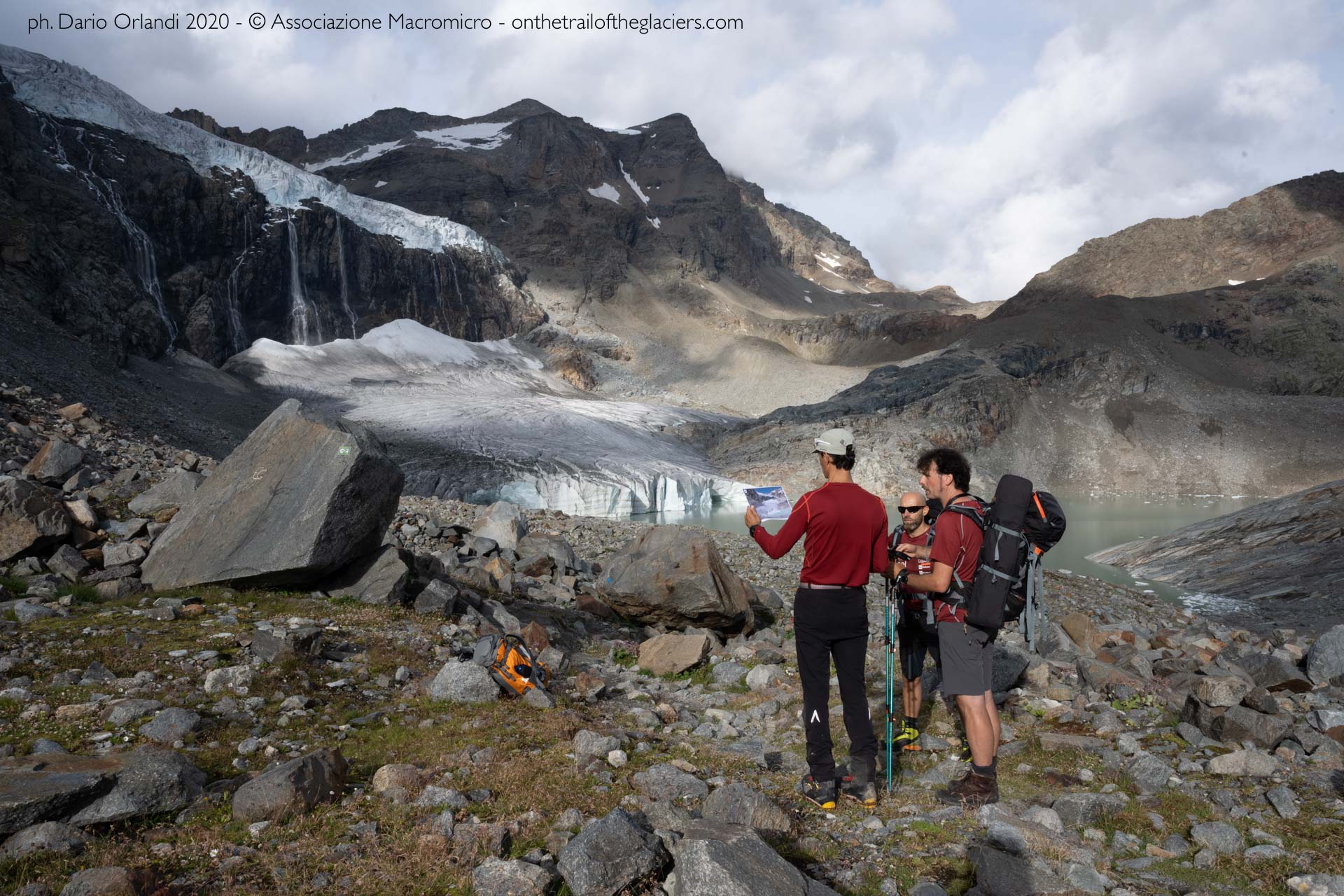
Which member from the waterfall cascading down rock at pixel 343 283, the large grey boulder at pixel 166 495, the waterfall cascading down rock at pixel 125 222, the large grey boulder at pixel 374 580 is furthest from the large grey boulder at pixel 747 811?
the waterfall cascading down rock at pixel 343 283

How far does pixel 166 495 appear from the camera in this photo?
10188 millimetres

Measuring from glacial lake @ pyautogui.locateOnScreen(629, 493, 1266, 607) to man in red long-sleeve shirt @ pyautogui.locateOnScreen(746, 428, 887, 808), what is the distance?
64.8 ft

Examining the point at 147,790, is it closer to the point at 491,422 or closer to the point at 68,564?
the point at 68,564

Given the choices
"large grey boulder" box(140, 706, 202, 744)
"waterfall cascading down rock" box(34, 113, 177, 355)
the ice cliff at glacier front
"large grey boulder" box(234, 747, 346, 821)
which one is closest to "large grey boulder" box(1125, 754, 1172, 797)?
"large grey boulder" box(234, 747, 346, 821)

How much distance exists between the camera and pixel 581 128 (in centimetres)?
18350

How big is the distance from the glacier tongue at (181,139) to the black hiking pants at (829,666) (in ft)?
299

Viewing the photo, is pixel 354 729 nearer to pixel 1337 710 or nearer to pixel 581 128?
pixel 1337 710

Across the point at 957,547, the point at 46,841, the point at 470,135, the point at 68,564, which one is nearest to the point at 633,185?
the point at 470,135

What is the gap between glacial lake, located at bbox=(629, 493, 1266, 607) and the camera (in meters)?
26.3

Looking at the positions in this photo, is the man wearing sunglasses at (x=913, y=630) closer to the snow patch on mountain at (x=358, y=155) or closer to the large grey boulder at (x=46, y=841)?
the large grey boulder at (x=46, y=841)

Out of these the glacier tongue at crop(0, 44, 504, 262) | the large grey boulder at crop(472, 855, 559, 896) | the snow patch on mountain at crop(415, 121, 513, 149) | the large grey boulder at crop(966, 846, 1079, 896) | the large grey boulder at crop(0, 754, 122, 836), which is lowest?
the large grey boulder at crop(966, 846, 1079, 896)

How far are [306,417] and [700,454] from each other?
64144mm

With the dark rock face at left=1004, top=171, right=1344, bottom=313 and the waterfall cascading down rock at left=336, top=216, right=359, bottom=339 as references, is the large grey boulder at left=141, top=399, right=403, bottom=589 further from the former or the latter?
the dark rock face at left=1004, top=171, right=1344, bottom=313

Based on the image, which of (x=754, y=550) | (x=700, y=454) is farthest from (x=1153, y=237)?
(x=754, y=550)
